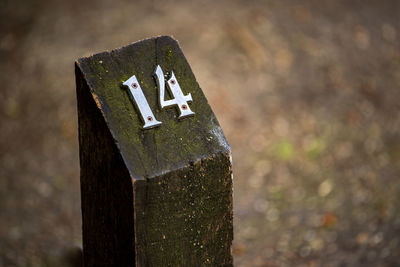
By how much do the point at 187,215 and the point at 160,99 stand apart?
0.49 meters

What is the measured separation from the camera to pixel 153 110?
2.27 metres

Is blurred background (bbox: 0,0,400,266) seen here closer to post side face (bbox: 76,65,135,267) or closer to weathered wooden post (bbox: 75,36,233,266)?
post side face (bbox: 76,65,135,267)

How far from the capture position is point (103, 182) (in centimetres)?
240

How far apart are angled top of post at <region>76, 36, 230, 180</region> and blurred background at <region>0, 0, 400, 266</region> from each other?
83.9 inches

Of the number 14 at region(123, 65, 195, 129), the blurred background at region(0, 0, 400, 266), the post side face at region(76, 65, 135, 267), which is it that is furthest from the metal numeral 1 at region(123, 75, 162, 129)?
the blurred background at region(0, 0, 400, 266)

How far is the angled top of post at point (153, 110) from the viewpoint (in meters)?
2.20

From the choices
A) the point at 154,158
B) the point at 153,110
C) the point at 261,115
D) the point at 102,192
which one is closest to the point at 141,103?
the point at 153,110

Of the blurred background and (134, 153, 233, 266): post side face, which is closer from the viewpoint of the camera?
(134, 153, 233, 266): post side face

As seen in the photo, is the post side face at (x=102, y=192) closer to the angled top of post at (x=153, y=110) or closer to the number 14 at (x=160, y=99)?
the angled top of post at (x=153, y=110)

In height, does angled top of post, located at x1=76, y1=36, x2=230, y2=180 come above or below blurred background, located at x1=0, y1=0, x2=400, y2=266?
below

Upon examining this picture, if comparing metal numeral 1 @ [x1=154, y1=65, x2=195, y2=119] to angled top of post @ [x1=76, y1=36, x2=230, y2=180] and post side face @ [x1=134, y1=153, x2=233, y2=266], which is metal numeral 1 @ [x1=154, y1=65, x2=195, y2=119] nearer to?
angled top of post @ [x1=76, y1=36, x2=230, y2=180]

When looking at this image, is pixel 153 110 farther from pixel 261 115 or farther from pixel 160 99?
pixel 261 115

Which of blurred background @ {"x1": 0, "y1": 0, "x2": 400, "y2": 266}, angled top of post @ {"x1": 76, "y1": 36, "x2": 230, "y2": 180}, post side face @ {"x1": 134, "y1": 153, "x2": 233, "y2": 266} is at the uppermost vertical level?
blurred background @ {"x1": 0, "y1": 0, "x2": 400, "y2": 266}

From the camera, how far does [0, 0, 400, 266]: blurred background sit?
182 inches
